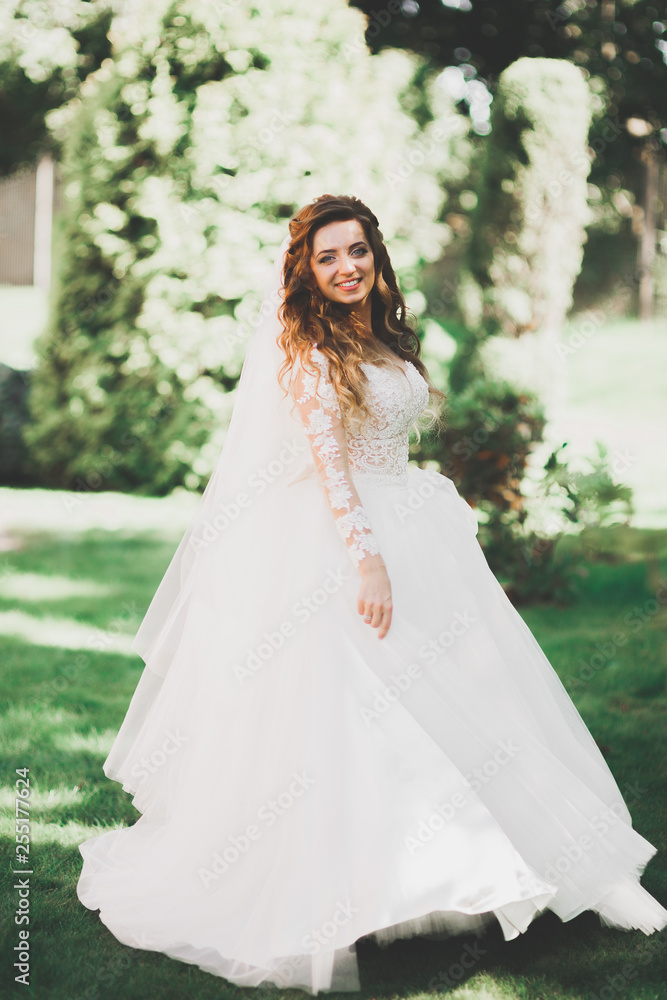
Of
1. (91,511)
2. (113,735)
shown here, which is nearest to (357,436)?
(113,735)

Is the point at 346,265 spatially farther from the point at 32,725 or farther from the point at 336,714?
the point at 32,725

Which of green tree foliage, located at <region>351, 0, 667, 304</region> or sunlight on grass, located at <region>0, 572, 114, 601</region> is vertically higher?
green tree foliage, located at <region>351, 0, 667, 304</region>

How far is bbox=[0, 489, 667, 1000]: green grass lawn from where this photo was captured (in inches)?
91.8

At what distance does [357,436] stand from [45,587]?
4.06m

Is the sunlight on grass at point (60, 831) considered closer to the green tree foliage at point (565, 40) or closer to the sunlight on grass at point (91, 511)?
the sunlight on grass at point (91, 511)

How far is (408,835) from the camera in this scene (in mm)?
2244

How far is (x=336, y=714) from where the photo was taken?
238 centimetres

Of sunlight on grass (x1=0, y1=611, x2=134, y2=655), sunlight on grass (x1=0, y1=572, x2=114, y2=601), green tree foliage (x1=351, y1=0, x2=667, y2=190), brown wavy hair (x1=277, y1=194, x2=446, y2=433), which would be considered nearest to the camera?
brown wavy hair (x1=277, y1=194, x2=446, y2=433)

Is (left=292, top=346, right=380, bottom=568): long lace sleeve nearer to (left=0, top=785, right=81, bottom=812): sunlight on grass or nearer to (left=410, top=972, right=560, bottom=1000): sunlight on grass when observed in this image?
(left=410, top=972, right=560, bottom=1000): sunlight on grass

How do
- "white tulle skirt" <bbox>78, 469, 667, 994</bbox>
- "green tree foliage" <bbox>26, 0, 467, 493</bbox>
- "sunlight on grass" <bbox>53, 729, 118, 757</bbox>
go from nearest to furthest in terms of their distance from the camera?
"white tulle skirt" <bbox>78, 469, 667, 994</bbox> → "sunlight on grass" <bbox>53, 729, 118, 757</bbox> → "green tree foliage" <bbox>26, 0, 467, 493</bbox>

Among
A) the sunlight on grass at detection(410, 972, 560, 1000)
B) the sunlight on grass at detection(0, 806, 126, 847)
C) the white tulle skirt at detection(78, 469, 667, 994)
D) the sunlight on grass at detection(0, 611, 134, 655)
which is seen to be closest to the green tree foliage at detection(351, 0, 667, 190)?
the sunlight on grass at detection(0, 611, 134, 655)

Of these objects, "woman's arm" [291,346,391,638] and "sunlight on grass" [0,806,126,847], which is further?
"sunlight on grass" [0,806,126,847]

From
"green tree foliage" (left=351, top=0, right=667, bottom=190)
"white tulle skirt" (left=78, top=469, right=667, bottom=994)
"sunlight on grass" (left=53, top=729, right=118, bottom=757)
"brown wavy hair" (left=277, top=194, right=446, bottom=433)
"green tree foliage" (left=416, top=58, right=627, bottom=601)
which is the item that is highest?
"green tree foliage" (left=351, top=0, right=667, bottom=190)

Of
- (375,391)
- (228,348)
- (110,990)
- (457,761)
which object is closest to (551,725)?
(457,761)
